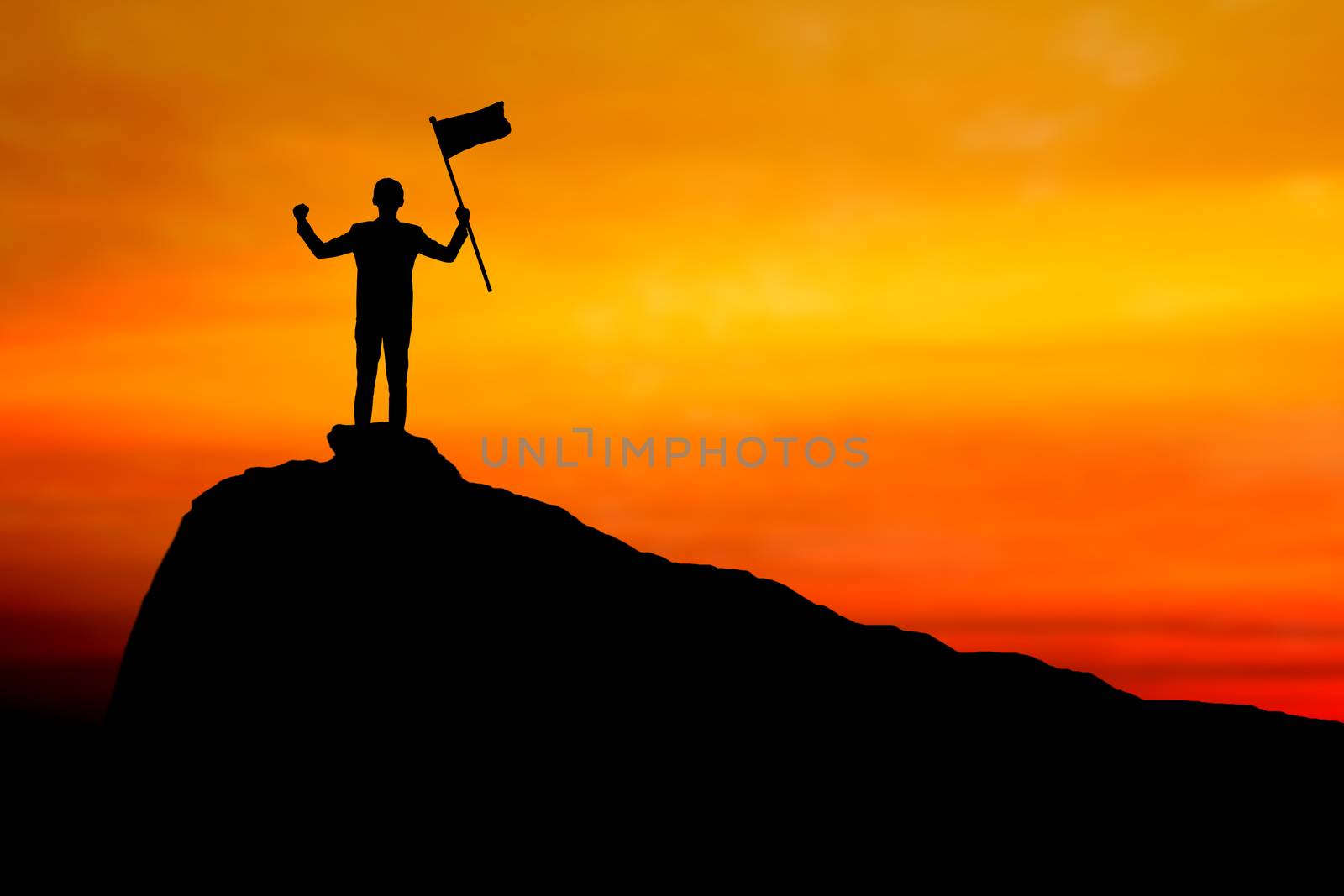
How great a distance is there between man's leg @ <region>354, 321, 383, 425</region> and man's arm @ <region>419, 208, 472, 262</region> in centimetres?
101

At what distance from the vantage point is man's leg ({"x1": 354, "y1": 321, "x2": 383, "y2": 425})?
54.2 feet

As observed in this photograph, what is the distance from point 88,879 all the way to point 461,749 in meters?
4.31

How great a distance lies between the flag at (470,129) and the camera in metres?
16.8

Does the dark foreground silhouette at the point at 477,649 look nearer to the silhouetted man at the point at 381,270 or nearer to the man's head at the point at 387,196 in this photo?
the silhouetted man at the point at 381,270

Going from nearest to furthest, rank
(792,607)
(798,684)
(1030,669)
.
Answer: (798,684) < (792,607) < (1030,669)

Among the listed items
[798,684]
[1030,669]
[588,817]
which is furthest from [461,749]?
[1030,669]

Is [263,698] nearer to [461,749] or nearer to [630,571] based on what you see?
[461,749]

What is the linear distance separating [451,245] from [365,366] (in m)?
1.61

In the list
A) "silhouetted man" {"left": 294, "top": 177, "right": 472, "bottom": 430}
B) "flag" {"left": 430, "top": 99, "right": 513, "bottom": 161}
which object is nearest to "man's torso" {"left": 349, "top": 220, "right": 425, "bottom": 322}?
"silhouetted man" {"left": 294, "top": 177, "right": 472, "bottom": 430}

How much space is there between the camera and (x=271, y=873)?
1474 centimetres

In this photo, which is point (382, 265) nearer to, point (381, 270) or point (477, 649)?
point (381, 270)

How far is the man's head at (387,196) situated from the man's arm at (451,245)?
0.42 metres

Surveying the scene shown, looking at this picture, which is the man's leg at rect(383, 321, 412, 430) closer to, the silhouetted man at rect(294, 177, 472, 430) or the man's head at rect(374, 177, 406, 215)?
the silhouetted man at rect(294, 177, 472, 430)

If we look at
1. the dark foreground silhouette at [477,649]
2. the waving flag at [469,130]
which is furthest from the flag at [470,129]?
the dark foreground silhouette at [477,649]
